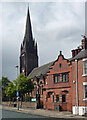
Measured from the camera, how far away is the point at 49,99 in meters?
38.1

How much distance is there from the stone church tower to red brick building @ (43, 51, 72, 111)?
42770mm

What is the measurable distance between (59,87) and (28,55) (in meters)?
48.1

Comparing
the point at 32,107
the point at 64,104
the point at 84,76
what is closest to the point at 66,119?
the point at 84,76

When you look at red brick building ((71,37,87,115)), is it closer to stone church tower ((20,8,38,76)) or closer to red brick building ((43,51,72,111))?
red brick building ((43,51,72,111))

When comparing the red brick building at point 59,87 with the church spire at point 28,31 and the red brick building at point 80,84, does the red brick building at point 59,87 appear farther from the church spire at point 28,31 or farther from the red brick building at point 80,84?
the church spire at point 28,31

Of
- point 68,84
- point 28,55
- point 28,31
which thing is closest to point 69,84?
point 68,84

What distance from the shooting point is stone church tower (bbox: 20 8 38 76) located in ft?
268

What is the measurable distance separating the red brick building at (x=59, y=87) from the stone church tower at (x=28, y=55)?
1684 inches

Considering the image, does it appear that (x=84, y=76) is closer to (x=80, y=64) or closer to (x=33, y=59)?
(x=80, y=64)

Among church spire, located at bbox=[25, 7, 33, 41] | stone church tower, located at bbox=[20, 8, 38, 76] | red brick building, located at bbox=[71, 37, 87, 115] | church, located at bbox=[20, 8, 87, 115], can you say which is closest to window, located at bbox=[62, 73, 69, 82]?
church, located at bbox=[20, 8, 87, 115]

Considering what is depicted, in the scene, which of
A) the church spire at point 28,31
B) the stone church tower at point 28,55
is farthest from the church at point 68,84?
the church spire at point 28,31

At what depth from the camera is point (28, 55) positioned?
8269 centimetres

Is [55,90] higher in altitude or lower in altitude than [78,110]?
higher

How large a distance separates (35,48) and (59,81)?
50232mm
